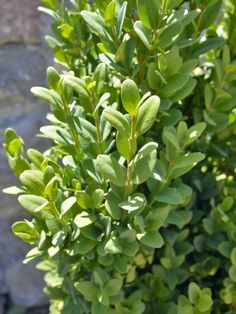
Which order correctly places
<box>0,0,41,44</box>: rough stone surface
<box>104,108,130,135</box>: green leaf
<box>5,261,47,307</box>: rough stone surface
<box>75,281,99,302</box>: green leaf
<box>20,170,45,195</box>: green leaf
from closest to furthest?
<box>104,108,130,135</box>: green leaf, <box>20,170,45,195</box>: green leaf, <box>75,281,99,302</box>: green leaf, <box>0,0,41,44</box>: rough stone surface, <box>5,261,47,307</box>: rough stone surface

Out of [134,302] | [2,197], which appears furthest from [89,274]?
[2,197]

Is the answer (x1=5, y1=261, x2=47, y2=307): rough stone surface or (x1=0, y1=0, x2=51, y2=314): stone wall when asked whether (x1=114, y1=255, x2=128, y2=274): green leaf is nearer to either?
(x1=0, y1=0, x2=51, y2=314): stone wall

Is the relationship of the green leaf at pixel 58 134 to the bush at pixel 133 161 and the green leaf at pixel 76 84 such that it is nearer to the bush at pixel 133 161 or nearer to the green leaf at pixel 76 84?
the bush at pixel 133 161

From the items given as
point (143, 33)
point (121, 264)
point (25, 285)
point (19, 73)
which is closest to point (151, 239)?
point (121, 264)

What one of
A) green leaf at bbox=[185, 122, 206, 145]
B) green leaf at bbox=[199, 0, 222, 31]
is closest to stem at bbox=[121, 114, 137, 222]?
green leaf at bbox=[185, 122, 206, 145]

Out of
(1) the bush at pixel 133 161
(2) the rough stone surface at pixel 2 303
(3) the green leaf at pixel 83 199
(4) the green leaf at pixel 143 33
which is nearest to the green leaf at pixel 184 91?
(1) the bush at pixel 133 161

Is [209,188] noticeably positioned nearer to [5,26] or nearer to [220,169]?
[220,169]
